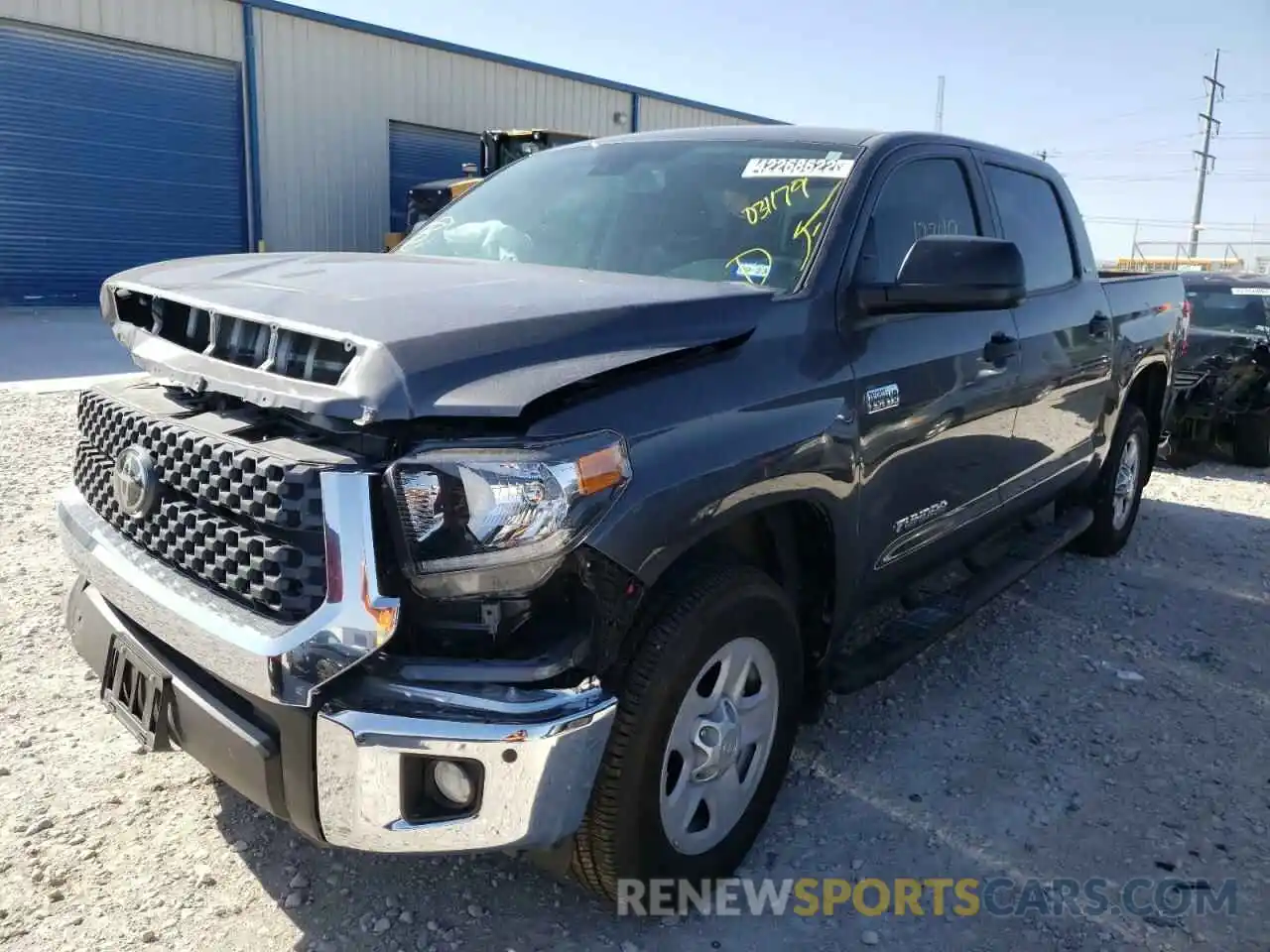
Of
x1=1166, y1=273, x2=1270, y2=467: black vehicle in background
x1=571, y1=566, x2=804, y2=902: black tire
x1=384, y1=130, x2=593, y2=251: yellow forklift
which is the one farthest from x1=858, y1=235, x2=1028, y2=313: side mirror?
x1=384, y1=130, x2=593, y2=251: yellow forklift

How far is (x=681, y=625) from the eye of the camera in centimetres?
219

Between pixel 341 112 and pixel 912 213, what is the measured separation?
17576 millimetres

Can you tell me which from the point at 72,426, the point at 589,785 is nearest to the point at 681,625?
the point at 589,785

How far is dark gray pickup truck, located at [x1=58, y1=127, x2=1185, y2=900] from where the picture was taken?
1.88 meters

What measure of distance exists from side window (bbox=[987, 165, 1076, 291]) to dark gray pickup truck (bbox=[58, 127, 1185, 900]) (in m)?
0.78

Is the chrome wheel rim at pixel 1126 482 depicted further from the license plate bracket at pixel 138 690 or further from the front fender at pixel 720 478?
the license plate bracket at pixel 138 690

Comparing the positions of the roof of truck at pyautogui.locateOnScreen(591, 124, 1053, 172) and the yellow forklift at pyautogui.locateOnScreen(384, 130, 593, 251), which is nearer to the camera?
the roof of truck at pyautogui.locateOnScreen(591, 124, 1053, 172)

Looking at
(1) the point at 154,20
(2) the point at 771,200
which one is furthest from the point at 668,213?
(1) the point at 154,20

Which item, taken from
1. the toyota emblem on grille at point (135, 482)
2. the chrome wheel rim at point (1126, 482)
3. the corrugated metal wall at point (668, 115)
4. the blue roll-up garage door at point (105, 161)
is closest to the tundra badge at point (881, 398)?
the toyota emblem on grille at point (135, 482)

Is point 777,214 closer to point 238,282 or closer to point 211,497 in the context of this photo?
point 238,282

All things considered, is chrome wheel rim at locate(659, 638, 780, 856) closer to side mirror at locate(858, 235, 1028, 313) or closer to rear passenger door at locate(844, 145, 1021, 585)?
rear passenger door at locate(844, 145, 1021, 585)

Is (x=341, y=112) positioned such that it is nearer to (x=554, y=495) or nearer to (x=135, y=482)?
(x=135, y=482)

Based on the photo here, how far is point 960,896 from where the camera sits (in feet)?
8.56

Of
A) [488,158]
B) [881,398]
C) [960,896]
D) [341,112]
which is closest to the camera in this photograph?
[960,896]
